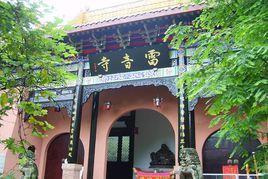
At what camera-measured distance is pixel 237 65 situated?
9.64ft

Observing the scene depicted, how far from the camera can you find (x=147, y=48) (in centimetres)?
733

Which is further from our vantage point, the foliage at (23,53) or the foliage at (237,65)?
the foliage at (237,65)

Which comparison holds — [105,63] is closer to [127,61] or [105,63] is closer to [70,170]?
[127,61]

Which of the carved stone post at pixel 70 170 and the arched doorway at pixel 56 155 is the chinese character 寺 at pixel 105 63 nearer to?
the carved stone post at pixel 70 170

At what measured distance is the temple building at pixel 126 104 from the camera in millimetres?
7130

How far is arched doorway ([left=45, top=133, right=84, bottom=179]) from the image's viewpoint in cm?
1005

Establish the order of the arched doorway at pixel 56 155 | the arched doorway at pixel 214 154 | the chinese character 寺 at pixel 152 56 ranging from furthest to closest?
the arched doorway at pixel 56 155 < the arched doorway at pixel 214 154 < the chinese character 寺 at pixel 152 56

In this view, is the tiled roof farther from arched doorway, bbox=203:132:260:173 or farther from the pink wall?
arched doorway, bbox=203:132:260:173

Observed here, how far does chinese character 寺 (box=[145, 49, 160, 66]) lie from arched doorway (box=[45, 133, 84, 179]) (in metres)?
4.26

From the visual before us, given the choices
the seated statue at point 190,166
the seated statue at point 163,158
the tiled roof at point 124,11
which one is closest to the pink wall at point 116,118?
the seated statue at point 163,158

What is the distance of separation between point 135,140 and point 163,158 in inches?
50.8

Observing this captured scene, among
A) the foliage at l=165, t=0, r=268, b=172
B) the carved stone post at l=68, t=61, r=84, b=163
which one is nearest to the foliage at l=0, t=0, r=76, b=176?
the foliage at l=165, t=0, r=268, b=172

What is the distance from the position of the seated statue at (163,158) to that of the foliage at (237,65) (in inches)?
243

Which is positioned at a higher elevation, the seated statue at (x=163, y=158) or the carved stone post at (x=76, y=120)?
the carved stone post at (x=76, y=120)
